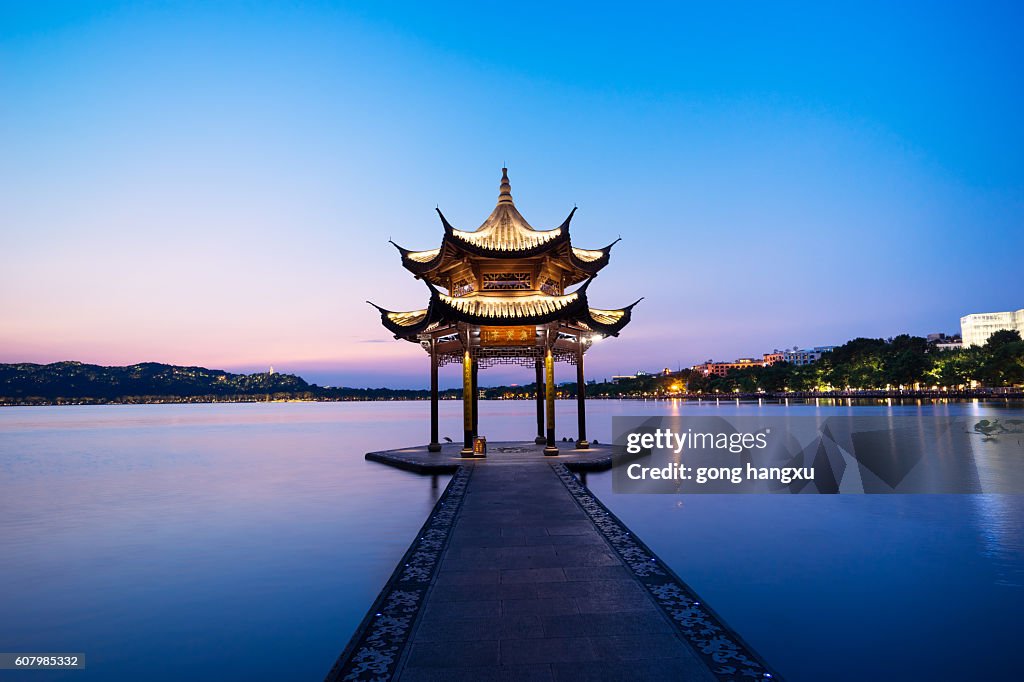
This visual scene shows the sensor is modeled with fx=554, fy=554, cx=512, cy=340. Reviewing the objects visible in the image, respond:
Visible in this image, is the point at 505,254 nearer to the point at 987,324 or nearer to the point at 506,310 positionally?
the point at 506,310

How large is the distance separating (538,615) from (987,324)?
800 feet

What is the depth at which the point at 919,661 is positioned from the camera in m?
7.53

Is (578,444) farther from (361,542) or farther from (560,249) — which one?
(361,542)

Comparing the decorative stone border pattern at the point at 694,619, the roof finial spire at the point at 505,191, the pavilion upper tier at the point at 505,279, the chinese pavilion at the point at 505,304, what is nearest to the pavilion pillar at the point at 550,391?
the chinese pavilion at the point at 505,304

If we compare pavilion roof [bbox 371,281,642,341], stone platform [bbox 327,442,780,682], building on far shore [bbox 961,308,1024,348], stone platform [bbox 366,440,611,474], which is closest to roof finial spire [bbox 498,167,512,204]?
pavilion roof [bbox 371,281,642,341]

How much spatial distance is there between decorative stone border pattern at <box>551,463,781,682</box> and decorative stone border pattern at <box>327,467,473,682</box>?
3167mm

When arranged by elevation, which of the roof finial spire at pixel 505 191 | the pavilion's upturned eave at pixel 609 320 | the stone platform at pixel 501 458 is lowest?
the stone platform at pixel 501 458

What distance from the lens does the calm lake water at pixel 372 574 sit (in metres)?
7.98

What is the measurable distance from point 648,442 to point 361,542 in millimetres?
25320

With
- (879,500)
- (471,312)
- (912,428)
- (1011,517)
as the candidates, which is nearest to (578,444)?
(471,312)

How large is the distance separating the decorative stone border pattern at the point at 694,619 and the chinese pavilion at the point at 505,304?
10.9 metres

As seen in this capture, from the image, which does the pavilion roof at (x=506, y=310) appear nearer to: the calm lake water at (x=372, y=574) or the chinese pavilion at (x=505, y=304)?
the chinese pavilion at (x=505, y=304)

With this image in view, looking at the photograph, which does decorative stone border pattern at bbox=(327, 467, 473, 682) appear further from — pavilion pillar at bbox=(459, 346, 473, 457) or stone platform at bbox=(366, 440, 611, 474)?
pavilion pillar at bbox=(459, 346, 473, 457)

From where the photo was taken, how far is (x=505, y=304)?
69.1 ft
